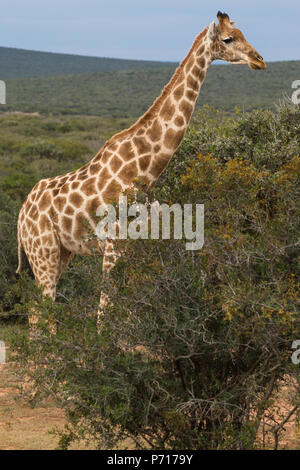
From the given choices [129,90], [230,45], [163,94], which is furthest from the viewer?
[129,90]

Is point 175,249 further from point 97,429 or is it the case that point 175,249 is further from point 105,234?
point 97,429

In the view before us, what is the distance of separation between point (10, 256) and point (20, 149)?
19.8 meters

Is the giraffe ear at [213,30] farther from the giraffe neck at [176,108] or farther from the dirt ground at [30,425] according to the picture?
the dirt ground at [30,425]

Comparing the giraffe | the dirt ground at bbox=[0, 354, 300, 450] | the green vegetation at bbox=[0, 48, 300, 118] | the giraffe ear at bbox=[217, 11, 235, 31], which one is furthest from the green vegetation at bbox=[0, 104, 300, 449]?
the green vegetation at bbox=[0, 48, 300, 118]

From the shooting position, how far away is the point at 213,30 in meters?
5.81

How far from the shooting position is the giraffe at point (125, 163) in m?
5.84

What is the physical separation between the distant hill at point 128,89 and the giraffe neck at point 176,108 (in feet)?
125

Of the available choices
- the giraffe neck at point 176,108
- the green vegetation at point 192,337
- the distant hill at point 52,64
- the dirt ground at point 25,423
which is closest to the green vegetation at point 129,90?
the distant hill at point 52,64

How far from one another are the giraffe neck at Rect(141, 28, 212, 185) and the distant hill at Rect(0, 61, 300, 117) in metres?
38.2

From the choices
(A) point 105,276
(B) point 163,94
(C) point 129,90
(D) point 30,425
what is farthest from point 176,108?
(C) point 129,90

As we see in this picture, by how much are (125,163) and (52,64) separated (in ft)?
318

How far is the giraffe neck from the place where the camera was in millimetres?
6059

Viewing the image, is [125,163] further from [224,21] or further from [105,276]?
[105,276]

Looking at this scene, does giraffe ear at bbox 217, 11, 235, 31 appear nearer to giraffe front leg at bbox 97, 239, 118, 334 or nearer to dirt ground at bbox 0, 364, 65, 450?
giraffe front leg at bbox 97, 239, 118, 334
